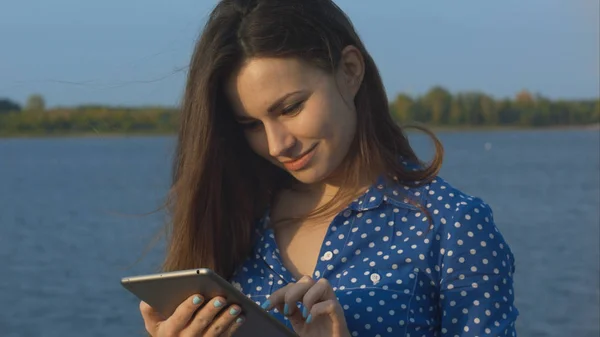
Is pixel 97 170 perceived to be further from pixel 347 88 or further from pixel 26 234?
pixel 347 88

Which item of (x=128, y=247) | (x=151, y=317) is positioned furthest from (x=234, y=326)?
(x=128, y=247)

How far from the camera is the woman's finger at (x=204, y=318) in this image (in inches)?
93.0

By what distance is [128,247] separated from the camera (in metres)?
17.7

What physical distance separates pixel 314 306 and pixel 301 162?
42 centimetres

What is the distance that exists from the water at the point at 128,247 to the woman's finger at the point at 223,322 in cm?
82

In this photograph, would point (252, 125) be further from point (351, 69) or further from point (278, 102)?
point (351, 69)

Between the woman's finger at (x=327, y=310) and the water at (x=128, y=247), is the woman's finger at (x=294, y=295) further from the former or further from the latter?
the water at (x=128, y=247)

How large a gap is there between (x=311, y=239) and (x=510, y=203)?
71.3 feet

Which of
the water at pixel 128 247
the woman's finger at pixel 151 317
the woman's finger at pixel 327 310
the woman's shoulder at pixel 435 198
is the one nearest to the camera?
the woman's finger at pixel 327 310

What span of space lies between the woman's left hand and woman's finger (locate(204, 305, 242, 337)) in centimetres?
11

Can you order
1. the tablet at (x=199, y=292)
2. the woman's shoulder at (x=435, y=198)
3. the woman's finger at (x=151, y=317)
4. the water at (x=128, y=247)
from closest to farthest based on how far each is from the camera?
the tablet at (x=199, y=292) → the woman's finger at (x=151, y=317) → the woman's shoulder at (x=435, y=198) → the water at (x=128, y=247)

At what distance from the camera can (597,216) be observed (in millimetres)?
22219

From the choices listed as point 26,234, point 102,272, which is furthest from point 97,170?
point 102,272

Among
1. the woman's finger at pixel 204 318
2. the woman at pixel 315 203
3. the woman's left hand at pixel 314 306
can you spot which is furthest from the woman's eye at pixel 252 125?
the woman's finger at pixel 204 318
